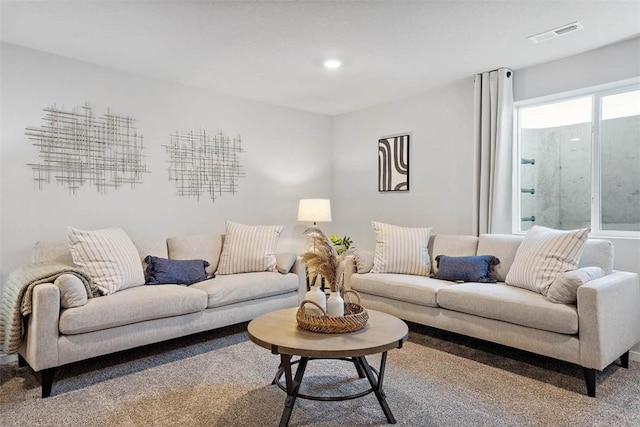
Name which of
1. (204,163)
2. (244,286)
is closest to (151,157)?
(204,163)

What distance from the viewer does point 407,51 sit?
128 inches

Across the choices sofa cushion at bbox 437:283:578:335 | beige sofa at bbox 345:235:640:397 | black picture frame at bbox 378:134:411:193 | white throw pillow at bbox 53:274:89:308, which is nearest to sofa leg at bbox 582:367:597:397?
beige sofa at bbox 345:235:640:397

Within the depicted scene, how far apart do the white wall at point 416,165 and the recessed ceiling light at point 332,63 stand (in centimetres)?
134

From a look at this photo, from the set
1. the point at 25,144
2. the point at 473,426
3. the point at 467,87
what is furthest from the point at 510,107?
the point at 25,144

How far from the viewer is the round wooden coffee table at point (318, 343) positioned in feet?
6.27

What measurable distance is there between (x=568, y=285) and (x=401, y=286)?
125 centimetres

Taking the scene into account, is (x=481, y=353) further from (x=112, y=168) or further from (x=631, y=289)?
(x=112, y=168)

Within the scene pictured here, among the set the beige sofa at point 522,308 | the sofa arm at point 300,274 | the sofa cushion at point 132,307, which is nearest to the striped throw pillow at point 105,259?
the sofa cushion at point 132,307

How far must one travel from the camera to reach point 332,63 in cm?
352

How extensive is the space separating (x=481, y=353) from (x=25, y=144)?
389cm

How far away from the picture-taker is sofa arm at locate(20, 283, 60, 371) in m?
2.39

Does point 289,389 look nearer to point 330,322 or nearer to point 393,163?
point 330,322

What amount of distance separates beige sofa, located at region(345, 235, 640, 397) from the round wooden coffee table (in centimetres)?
93

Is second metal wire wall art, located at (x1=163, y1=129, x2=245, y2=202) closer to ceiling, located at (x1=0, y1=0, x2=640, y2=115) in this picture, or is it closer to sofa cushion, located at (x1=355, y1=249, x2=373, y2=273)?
ceiling, located at (x1=0, y1=0, x2=640, y2=115)
